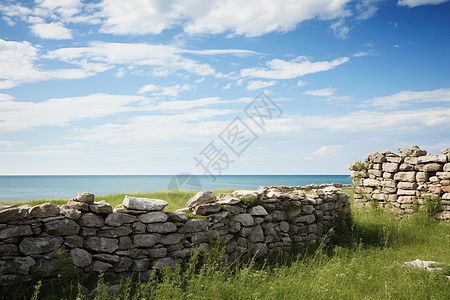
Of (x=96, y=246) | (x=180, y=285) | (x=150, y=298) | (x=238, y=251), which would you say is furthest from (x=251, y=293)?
(x=96, y=246)

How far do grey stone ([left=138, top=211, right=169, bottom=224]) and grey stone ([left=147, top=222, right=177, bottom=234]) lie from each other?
86 mm

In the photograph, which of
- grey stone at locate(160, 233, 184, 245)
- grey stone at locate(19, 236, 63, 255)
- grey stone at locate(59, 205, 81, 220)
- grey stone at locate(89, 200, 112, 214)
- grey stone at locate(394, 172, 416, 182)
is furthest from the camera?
grey stone at locate(394, 172, 416, 182)

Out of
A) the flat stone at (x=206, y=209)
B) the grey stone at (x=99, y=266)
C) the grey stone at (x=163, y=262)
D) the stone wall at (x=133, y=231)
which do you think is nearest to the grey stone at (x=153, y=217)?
the stone wall at (x=133, y=231)

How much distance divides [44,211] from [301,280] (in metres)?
4.69

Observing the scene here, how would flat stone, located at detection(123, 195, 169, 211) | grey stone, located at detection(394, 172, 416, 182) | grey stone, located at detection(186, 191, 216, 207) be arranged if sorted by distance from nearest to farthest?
flat stone, located at detection(123, 195, 169, 211) < grey stone, located at detection(186, 191, 216, 207) < grey stone, located at detection(394, 172, 416, 182)

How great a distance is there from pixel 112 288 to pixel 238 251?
291 centimetres

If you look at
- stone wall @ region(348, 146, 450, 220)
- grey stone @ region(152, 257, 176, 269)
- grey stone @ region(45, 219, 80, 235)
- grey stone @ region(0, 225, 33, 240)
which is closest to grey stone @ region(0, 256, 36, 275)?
grey stone @ region(0, 225, 33, 240)

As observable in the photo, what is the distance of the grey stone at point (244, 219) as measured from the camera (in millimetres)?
7636

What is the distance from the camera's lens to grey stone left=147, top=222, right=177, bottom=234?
6391mm

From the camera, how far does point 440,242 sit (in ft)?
31.3

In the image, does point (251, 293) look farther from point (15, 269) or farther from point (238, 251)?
point (15, 269)

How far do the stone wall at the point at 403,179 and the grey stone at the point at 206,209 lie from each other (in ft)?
28.7

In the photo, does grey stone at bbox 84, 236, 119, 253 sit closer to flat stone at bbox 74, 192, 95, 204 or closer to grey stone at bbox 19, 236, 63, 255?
grey stone at bbox 19, 236, 63, 255

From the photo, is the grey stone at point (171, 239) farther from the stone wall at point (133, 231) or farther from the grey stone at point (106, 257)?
the grey stone at point (106, 257)
